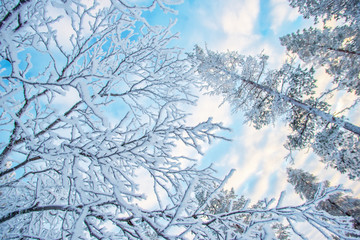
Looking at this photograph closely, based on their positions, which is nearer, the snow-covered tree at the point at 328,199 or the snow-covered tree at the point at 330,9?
the snow-covered tree at the point at 330,9

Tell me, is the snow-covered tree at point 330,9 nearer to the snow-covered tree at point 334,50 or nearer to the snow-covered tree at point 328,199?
the snow-covered tree at point 334,50

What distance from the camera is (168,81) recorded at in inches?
146

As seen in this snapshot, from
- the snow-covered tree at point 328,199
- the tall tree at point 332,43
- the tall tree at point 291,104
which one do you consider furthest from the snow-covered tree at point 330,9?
the snow-covered tree at point 328,199

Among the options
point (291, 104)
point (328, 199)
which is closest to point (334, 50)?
point (291, 104)

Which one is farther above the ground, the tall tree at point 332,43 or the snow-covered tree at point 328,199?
the tall tree at point 332,43

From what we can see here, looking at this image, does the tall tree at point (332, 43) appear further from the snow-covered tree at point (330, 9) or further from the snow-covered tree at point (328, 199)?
the snow-covered tree at point (328, 199)

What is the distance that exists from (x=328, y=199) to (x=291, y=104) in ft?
32.8

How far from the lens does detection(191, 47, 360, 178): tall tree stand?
265 inches

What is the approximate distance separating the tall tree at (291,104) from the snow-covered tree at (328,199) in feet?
16.0

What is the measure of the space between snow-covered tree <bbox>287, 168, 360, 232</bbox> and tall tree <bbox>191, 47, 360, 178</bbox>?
4.88m

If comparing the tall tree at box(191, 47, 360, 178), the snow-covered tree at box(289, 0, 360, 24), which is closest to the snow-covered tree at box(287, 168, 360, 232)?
the tall tree at box(191, 47, 360, 178)

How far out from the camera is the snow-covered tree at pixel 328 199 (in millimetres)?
11916

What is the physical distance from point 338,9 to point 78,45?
9.02m

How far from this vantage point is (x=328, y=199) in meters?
13.0
